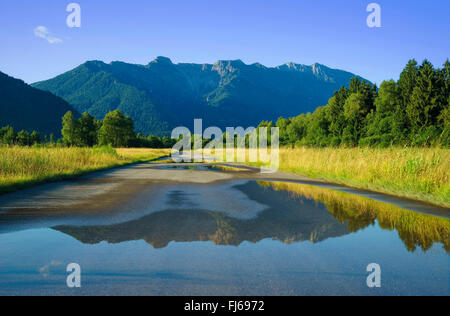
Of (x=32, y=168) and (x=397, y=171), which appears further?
(x=32, y=168)

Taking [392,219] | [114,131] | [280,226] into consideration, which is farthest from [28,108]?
[392,219]

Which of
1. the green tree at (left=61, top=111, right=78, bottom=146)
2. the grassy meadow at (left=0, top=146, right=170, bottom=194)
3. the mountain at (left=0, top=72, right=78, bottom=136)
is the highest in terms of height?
the mountain at (left=0, top=72, right=78, bottom=136)

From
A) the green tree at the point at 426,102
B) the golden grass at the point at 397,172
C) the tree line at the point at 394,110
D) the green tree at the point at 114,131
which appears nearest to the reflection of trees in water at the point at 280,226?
the golden grass at the point at 397,172

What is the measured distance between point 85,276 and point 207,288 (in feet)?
4.60

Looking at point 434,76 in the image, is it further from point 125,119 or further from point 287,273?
point 125,119

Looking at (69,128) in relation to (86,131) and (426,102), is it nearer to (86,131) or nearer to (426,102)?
(86,131)

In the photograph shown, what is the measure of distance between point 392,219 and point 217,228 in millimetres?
3652

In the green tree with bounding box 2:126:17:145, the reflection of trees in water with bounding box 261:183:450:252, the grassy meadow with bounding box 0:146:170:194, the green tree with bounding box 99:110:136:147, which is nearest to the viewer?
the reflection of trees in water with bounding box 261:183:450:252

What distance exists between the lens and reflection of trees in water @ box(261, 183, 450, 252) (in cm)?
510

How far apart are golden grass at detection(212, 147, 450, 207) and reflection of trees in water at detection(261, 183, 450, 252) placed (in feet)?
5.68

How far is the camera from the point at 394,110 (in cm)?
5800

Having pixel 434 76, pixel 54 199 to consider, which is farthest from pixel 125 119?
pixel 54 199

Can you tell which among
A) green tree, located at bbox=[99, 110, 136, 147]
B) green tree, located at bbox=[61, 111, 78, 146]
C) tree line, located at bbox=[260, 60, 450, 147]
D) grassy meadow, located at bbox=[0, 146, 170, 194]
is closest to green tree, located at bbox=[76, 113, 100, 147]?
green tree, located at bbox=[61, 111, 78, 146]

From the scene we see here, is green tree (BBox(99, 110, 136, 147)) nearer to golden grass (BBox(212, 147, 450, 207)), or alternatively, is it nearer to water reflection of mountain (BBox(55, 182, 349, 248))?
golden grass (BBox(212, 147, 450, 207))
